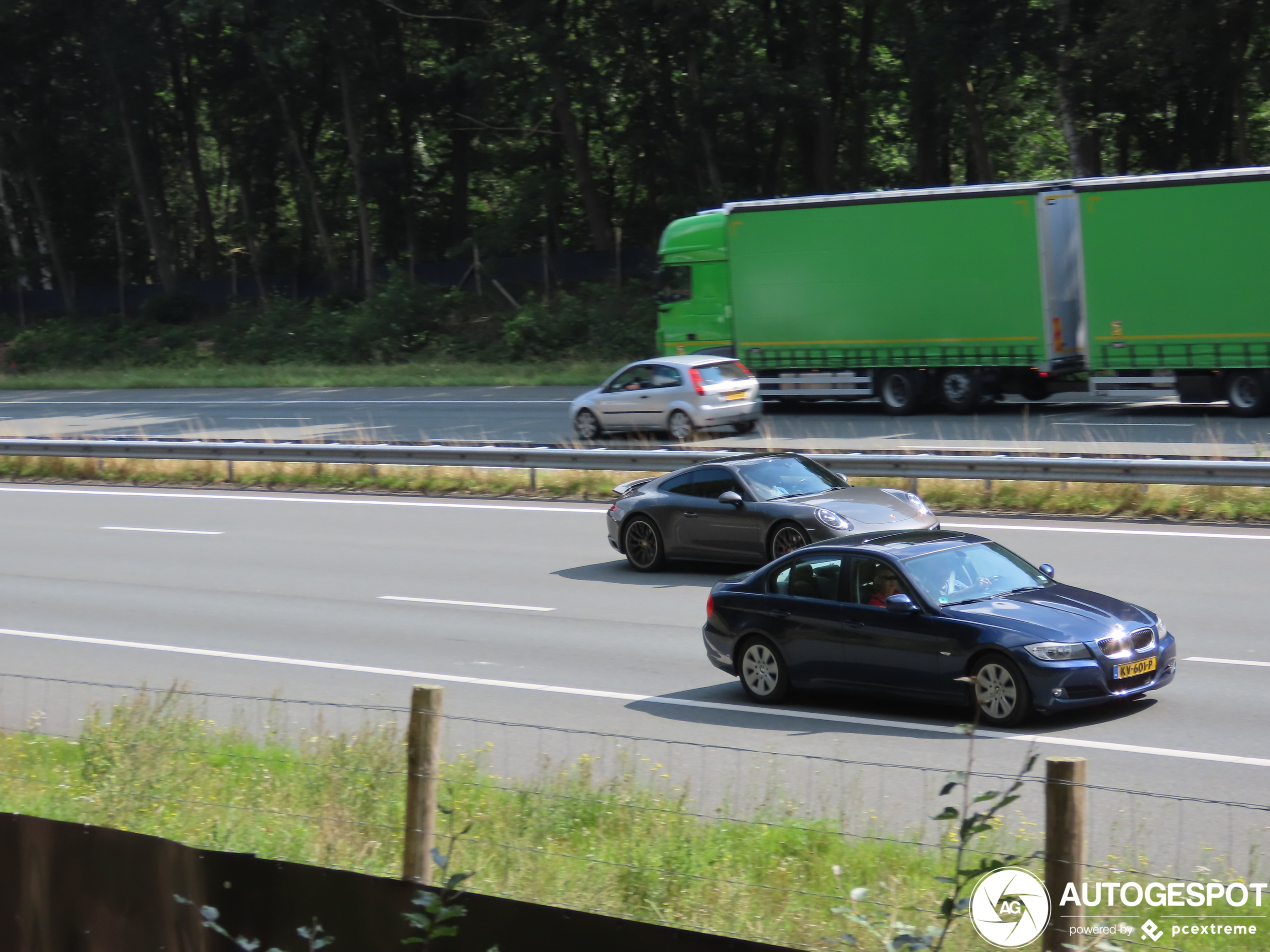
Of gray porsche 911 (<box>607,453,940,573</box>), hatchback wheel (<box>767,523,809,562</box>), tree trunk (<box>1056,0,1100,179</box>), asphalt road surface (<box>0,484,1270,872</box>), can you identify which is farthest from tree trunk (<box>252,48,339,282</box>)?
hatchback wheel (<box>767,523,809,562</box>)

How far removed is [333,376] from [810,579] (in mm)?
35817

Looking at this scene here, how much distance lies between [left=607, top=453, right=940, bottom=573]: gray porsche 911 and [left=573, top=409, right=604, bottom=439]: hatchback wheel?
9918 millimetres

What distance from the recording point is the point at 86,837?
16.3 feet

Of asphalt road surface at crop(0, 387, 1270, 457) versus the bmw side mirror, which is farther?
asphalt road surface at crop(0, 387, 1270, 457)

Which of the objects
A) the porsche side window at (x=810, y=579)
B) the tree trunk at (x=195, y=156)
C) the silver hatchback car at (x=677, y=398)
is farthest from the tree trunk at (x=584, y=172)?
the porsche side window at (x=810, y=579)

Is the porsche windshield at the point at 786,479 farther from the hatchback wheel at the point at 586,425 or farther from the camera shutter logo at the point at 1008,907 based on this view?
the hatchback wheel at the point at 586,425

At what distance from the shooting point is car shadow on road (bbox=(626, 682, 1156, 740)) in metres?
9.47

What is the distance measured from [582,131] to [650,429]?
33246 millimetres

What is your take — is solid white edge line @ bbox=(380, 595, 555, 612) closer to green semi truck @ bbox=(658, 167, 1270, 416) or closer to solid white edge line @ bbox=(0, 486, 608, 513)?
solid white edge line @ bbox=(0, 486, 608, 513)

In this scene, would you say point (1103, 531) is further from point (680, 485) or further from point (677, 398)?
point (677, 398)

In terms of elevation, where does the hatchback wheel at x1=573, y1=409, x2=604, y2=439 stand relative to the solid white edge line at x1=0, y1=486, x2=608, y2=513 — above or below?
above

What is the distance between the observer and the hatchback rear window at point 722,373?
25344 mm

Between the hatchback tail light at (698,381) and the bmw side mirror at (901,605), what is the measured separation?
15.3 metres

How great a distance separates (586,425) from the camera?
26.4 m
